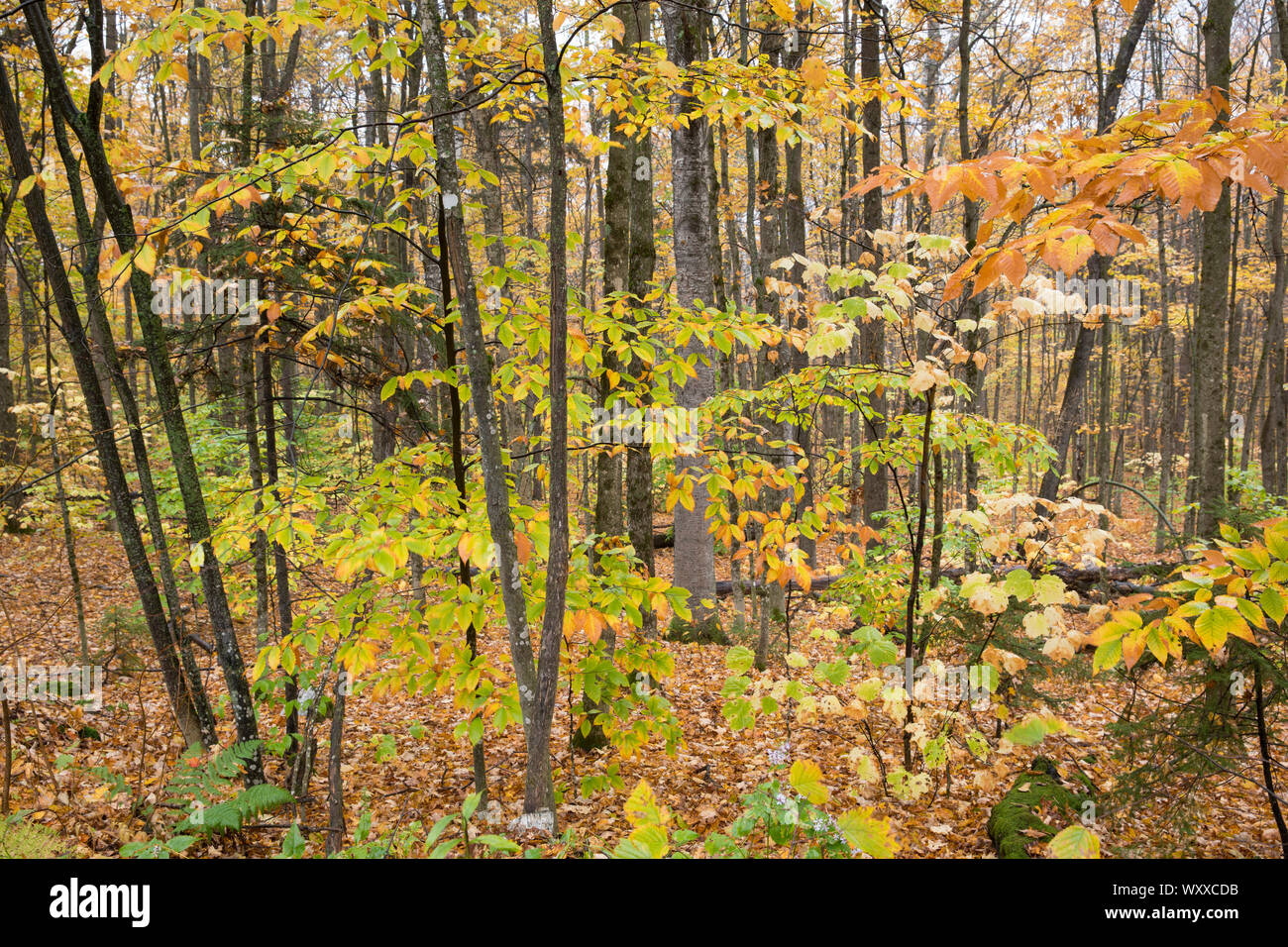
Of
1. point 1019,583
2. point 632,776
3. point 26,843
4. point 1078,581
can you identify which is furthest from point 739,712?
point 1078,581

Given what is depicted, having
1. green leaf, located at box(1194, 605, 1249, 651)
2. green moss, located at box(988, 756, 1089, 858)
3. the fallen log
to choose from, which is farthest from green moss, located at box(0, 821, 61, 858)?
the fallen log

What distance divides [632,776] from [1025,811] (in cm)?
284

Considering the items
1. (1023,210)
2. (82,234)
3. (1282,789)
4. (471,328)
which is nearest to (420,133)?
(471,328)

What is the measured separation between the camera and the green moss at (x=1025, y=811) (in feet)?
12.6

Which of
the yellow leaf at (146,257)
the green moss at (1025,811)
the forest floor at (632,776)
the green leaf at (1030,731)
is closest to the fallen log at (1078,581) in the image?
the forest floor at (632,776)

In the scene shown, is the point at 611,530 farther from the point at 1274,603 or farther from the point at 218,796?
the point at 1274,603

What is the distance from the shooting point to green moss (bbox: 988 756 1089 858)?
3844 mm

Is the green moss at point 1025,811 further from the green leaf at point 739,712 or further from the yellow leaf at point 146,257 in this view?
the yellow leaf at point 146,257

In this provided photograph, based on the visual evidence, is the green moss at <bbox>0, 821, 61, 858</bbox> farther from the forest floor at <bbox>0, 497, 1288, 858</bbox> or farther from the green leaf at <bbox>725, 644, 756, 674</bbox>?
the green leaf at <bbox>725, 644, 756, 674</bbox>

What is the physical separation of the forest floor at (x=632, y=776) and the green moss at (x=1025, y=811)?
0.11 metres

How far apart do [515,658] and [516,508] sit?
76 cm

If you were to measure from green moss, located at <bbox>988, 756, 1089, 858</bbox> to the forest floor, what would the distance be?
105 mm

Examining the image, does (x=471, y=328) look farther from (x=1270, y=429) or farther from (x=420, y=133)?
(x=1270, y=429)

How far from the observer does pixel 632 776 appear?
516cm
